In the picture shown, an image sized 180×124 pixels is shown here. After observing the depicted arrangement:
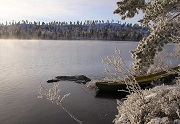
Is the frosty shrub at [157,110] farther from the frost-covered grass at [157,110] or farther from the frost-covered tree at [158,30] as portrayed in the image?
the frost-covered tree at [158,30]

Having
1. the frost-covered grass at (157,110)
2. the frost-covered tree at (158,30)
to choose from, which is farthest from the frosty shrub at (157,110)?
the frost-covered tree at (158,30)

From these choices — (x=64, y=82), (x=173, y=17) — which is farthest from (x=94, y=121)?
(x=64, y=82)

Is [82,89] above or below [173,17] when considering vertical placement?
below

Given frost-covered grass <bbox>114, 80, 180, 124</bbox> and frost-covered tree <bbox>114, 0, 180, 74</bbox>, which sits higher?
frost-covered tree <bbox>114, 0, 180, 74</bbox>

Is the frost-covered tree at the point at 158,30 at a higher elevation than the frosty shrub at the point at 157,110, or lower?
higher

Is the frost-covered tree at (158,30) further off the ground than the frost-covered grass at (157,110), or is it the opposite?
the frost-covered tree at (158,30)

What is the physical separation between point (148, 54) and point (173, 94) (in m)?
2.21

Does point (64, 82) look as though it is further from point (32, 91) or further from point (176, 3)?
point (176, 3)

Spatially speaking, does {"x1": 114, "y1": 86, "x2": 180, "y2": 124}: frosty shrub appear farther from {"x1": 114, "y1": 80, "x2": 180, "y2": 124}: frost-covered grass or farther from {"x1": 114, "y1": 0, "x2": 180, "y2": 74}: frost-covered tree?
{"x1": 114, "y1": 0, "x2": 180, "y2": 74}: frost-covered tree

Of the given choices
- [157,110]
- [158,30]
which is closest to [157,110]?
[157,110]

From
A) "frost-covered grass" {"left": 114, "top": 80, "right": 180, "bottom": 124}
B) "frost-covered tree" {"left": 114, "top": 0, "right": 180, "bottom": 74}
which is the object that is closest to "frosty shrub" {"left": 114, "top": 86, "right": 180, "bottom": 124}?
"frost-covered grass" {"left": 114, "top": 80, "right": 180, "bottom": 124}

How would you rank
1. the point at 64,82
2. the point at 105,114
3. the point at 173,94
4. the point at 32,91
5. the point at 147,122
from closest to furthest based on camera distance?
the point at 147,122 < the point at 173,94 < the point at 105,114 < the point at 32,91 < the point at 64,82

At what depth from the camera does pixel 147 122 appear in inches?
437

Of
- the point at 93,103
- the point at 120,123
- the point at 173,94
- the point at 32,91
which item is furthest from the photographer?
the point at 32,91
